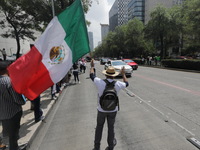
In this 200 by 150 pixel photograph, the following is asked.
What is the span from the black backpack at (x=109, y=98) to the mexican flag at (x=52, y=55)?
1.10m

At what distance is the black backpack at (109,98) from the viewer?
2256 mm

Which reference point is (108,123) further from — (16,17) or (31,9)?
(16,17)

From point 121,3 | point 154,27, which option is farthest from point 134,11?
point 154,27

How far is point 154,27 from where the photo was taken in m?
27.4

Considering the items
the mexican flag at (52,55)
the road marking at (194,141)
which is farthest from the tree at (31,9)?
the road marking at (194,141)

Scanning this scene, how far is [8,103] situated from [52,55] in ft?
3.98

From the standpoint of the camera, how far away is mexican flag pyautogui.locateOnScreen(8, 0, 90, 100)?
2316mm

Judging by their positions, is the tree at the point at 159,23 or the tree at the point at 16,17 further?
the tree at the point at 159,23

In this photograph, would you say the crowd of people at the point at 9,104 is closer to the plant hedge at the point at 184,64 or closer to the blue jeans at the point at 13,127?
the blue jeans at the point at 13,127

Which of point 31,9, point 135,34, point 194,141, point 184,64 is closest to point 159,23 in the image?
point 135,34

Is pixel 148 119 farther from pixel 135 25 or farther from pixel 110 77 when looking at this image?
pixel 135 25

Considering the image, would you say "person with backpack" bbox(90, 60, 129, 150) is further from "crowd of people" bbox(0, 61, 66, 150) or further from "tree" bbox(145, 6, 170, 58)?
"tree" bbox(145, 6, 170, 58)

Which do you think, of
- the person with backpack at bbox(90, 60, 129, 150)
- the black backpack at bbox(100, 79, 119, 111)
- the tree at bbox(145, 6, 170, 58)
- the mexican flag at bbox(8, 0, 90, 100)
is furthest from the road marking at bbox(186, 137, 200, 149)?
the tree at bbox(145, 6, 170, 58)

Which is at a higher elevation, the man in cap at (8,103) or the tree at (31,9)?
the tree at (31,9)
